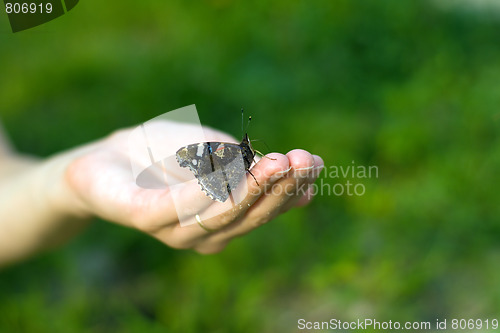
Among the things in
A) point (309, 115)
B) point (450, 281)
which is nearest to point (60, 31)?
point (309, 115)

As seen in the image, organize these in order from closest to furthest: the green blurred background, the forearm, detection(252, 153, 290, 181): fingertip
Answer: detection(252, 153, 290, 181): fingertip, the forearm, the green blurred background

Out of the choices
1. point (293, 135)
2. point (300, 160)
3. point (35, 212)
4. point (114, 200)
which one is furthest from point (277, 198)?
point (293, 135)

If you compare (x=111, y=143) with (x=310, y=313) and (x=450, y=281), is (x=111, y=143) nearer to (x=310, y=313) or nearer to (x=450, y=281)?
(x=310, y=313)

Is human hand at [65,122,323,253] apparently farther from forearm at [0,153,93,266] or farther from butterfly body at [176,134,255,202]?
forearm at [0,153,93,266]

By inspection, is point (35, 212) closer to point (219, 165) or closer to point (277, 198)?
point (219, 165)

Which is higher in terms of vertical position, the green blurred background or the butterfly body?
the butterfly body

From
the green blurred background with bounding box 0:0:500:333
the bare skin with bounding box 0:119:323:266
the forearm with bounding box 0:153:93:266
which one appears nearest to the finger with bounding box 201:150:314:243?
the bare skin with bounding box 0:119:323:266

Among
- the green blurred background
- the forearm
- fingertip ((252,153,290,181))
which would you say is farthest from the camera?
the green blurred background
